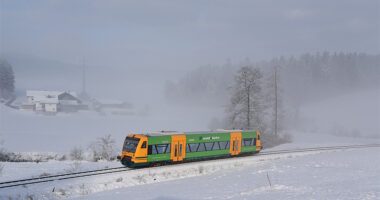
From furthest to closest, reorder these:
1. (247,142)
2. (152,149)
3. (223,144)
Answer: (247,142), (223,144), (152,149)

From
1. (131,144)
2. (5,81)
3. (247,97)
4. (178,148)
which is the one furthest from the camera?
(5,81)

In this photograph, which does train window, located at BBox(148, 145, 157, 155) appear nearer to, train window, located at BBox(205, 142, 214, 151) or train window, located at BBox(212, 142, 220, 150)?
train window, located at BBox(205, 142, 214, 151)

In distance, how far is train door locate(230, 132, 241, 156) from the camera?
1508 inches

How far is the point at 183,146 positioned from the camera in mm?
Answer: 33344

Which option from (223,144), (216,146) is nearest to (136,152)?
(216,146)

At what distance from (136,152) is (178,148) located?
4324mm

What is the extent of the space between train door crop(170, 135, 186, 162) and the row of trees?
91.6 meters

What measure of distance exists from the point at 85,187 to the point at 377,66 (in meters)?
143

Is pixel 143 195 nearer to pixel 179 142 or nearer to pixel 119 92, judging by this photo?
pixel 179 142

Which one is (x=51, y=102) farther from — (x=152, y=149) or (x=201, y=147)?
(x=152, y=149)

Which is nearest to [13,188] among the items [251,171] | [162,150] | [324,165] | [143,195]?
Answer: [143,195]

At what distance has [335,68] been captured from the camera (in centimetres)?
13562

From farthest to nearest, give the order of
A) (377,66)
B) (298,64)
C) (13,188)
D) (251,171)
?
(377,66), (298,64), (251,171), (13,188)

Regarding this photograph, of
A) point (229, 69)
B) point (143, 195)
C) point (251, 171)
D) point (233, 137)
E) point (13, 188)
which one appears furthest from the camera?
point (229, 69)
